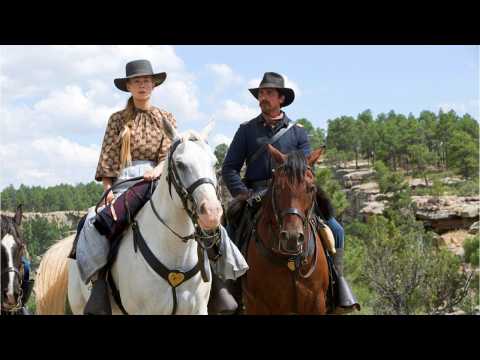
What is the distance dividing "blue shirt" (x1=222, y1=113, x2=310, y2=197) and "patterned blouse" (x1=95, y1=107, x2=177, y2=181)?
1.55m

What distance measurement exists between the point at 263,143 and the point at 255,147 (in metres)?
0.14

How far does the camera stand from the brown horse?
24.0ft

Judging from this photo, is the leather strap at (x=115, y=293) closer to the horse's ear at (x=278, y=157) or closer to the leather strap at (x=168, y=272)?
the leather strap at (x=168, y=272)

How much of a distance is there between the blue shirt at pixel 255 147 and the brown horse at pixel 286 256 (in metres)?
0.67

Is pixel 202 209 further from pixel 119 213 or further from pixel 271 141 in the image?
pixel 271 141

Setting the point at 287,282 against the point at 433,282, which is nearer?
the point at 287,282

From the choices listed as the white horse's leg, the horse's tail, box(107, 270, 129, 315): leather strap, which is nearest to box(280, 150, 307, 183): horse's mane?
box(107, 270, 129, 315): leather strap

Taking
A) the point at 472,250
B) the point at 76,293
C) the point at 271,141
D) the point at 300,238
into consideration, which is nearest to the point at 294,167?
A: the point at 300,238

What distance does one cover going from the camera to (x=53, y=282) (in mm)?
8383

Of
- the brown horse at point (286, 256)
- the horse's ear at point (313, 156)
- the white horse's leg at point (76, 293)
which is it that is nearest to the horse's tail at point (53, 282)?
the white horse's leg at point (76, 293)
